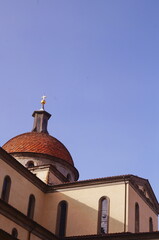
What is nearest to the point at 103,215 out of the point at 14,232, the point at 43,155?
the point at 14,232

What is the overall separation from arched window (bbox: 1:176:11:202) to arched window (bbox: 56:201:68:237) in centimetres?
460

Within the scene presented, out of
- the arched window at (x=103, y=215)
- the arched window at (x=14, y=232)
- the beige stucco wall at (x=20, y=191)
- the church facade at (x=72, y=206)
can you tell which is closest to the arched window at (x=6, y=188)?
the church facade at (x=72, y=206)

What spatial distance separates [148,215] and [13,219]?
10.6 meters

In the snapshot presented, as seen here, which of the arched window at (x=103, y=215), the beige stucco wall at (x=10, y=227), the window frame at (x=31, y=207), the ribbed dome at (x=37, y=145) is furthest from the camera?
the ribbed dome at (x=37, y=145)

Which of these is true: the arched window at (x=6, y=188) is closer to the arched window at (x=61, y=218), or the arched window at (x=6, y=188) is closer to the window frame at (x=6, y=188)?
the window frame at (x=6, y=188)

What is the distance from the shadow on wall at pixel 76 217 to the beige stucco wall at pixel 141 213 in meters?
0.99

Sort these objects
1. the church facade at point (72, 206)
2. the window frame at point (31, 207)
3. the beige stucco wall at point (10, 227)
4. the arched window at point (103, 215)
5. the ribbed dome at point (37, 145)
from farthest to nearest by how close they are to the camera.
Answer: the ribbed dome at point (37, 145) → the window frame at point (31, 207) → the arched window at point (103, 215) → the church facade at point (72, 206) → the beige stucco wall at point (10, 227)

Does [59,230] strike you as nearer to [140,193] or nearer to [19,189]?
[19,189]

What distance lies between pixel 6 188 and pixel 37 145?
975 centimetres

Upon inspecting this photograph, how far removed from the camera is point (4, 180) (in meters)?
28.7

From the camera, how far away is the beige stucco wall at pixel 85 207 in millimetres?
29809

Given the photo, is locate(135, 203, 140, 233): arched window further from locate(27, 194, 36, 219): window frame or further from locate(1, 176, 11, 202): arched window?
locate(1, 176, 11, 202): arched window

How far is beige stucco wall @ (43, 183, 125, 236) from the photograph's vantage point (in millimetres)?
29809

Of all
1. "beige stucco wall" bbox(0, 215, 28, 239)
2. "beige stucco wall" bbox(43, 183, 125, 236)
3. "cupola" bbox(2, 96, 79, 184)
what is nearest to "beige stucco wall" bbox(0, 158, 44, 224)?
"beige stucco wall" bbox(43, 183, 125, 236)
